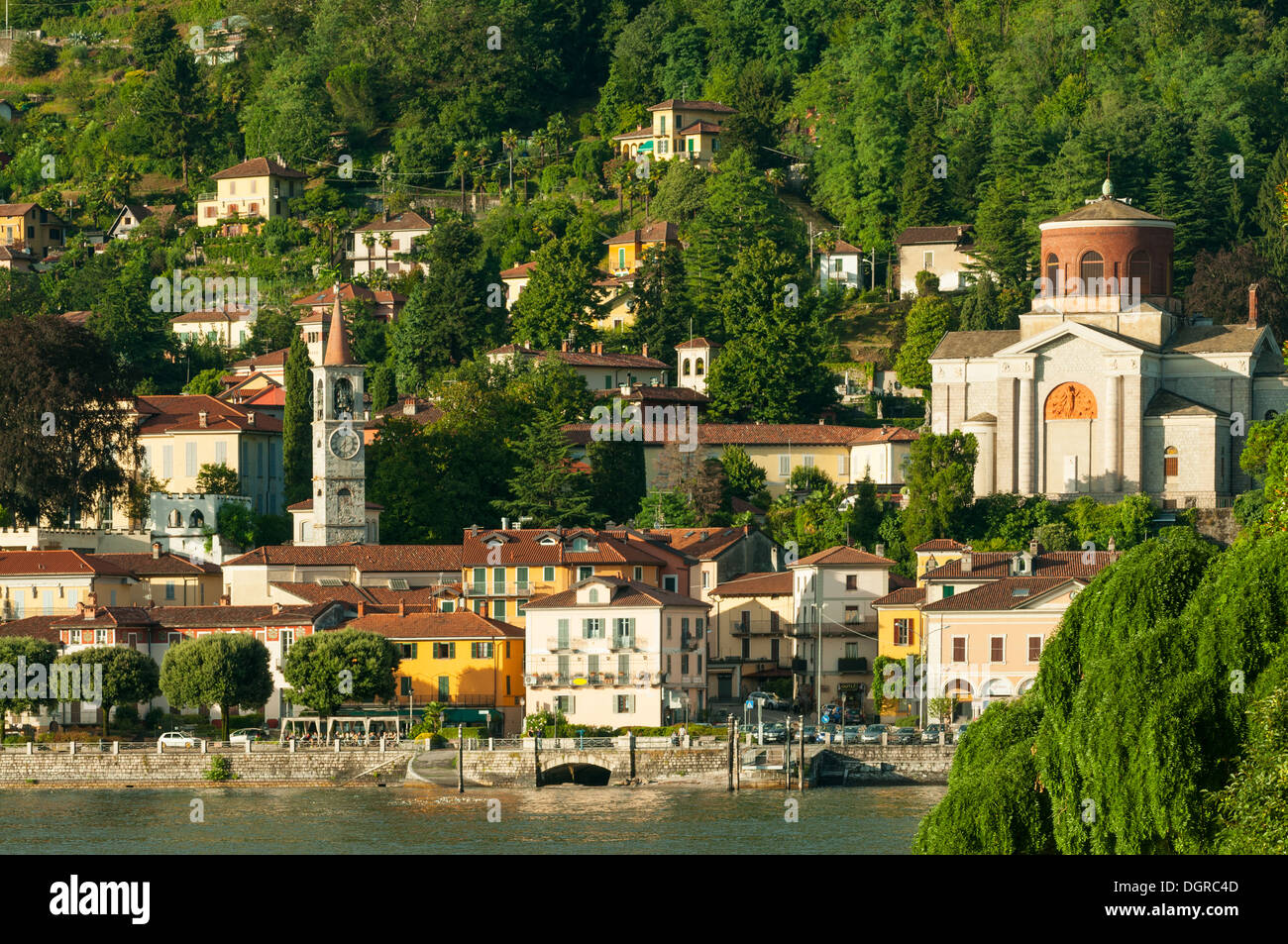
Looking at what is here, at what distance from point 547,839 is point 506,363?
46.7 metres

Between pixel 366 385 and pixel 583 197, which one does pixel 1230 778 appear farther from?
pixel 583 197

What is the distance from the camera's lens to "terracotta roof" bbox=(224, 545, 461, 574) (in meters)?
72.1

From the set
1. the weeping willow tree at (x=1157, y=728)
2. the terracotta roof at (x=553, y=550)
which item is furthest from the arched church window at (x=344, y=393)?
the weeping willow tree at (x=1157, y=728)

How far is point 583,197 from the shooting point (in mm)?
118500

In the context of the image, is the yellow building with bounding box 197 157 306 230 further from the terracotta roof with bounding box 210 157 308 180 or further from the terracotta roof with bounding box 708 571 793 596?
the terracotta roof with bounding box 708 571 793 596

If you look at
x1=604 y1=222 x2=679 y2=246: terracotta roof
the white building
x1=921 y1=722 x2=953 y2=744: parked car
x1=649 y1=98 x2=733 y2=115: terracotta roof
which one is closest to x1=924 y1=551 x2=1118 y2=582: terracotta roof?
x1=921 y1=722 x2=953 y2=744: parked car

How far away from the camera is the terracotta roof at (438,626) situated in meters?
63.2

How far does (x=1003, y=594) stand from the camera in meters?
61.7

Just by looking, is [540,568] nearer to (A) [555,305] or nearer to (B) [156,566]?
(B) [156,566]

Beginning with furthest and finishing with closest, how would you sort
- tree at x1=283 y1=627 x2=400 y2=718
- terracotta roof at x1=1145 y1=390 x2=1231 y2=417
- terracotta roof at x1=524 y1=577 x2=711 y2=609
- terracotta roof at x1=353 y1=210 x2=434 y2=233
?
terracotta roof at x1=353 y1=210 x2=434 y2=233 < terracotta roof at x1=1145 y1=390 x2=1231 y2=417 < terracotta roof at x1=524 y1=577 x2=711 y2=609 < tree at x1=283 y1=627 x2=400 y2=718

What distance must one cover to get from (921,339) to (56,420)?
1257 inches

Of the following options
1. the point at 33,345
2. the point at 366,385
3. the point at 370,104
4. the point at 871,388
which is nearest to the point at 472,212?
the point at 370,104

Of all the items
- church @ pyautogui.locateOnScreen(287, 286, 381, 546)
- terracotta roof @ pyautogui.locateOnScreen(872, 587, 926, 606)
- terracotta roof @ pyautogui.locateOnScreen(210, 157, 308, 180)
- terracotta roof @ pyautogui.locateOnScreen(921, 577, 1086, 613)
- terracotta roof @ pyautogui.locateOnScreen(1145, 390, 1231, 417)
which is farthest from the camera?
terracotta roof @ pyautogui.locateOnScreen(210, 157, 308, 180)

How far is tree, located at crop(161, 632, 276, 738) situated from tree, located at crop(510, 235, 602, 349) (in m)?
35.6
